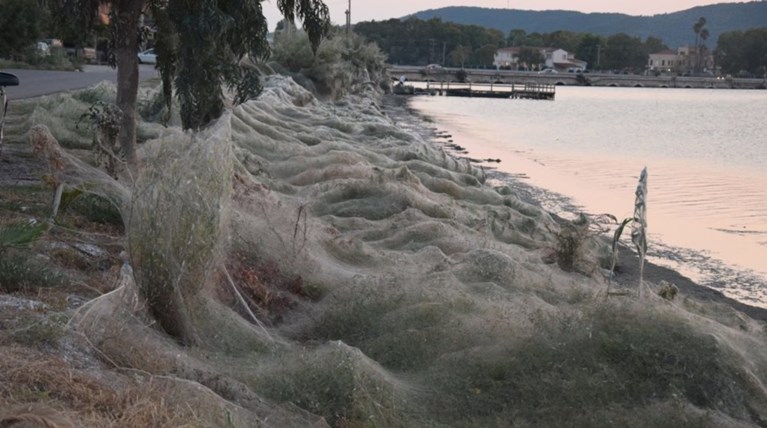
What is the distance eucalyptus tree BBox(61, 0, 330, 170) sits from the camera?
37.7ft

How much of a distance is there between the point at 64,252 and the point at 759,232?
703 inches

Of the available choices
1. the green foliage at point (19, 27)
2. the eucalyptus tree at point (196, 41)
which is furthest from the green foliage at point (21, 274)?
the green foliage at point (19, 27)

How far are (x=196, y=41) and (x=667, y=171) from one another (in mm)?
28661

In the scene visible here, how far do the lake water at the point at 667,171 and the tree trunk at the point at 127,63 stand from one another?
9598 millimetres

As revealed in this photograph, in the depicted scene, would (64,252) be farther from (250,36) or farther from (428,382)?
(250,36)

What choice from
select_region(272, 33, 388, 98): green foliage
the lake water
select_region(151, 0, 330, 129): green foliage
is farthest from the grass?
select_region(272, 33, 388, 98): green foliage

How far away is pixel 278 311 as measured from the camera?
9.26 meters

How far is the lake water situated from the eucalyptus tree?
Result: 27.8 ft

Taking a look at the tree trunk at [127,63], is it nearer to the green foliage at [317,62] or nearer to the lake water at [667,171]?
the lake water at [667,171]

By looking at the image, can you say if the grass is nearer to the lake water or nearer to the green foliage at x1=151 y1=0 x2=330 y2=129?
the green foliage at x1=151 y1=0 x2=330 y2=129

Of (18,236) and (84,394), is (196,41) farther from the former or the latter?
(84,394)

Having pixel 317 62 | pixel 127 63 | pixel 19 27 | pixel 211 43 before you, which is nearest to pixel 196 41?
pixel 211 43

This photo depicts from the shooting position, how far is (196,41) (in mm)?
11461

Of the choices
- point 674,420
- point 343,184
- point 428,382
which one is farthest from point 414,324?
point 343,184
